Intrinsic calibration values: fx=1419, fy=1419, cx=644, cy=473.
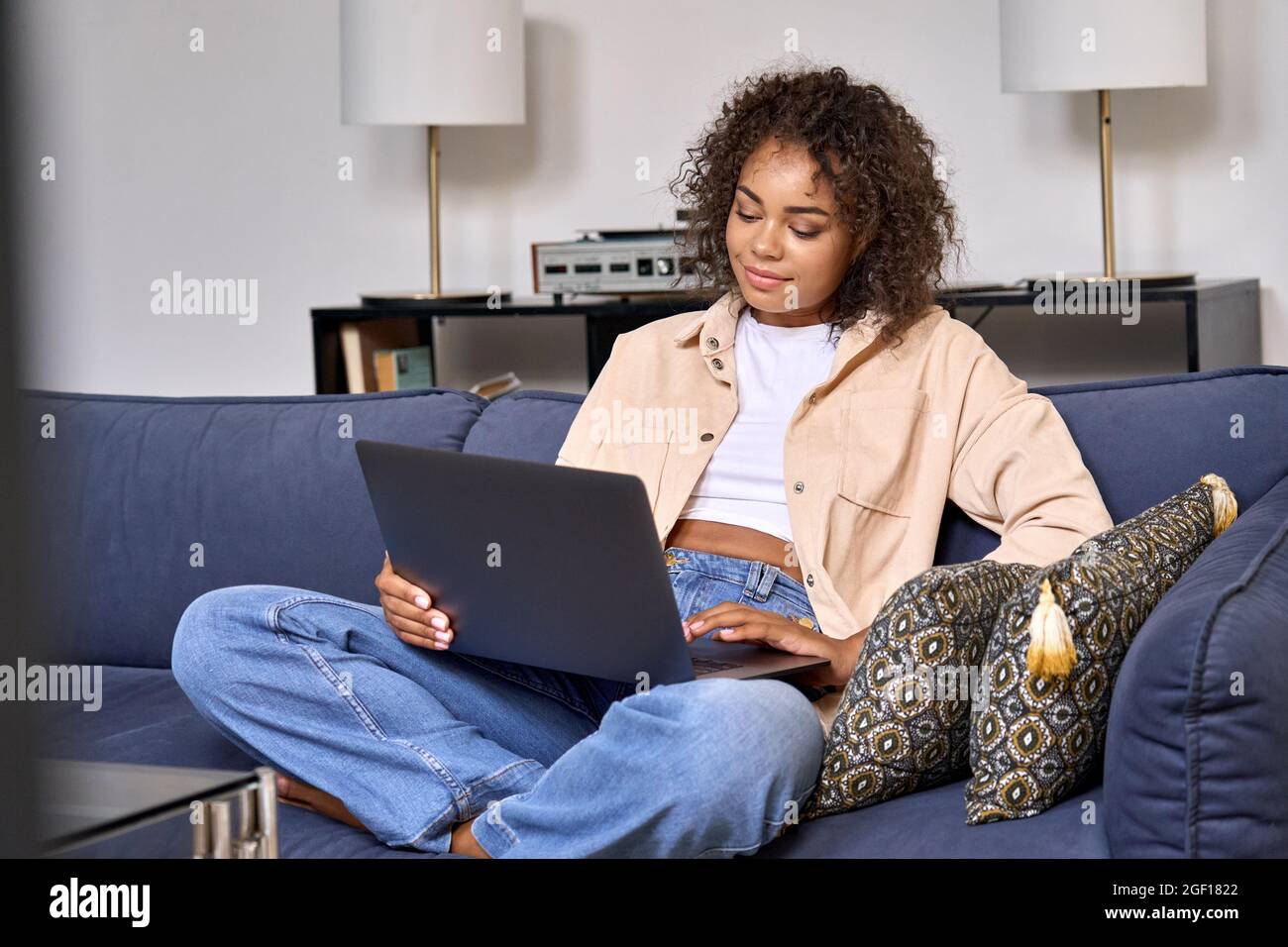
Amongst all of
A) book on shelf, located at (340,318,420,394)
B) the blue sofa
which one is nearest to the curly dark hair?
the blue sofa

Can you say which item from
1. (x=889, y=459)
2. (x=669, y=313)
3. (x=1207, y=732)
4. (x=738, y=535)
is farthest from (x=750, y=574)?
(x=669, y=313)

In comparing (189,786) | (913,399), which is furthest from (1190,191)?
(189,786)

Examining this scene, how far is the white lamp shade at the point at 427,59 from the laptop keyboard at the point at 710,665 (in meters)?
1.77

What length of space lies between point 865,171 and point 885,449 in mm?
331

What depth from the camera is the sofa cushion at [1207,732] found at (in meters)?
0.93

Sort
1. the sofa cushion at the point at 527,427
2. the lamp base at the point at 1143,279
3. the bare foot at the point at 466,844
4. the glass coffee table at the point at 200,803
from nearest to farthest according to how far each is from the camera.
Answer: the glass coffee table at the point at 200,803
the bare foot at the point at 466,844
the sofa cushion at the point at 527,427
the lamp base at the point at 1143,279

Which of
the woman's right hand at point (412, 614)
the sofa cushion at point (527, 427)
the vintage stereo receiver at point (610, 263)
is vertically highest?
the vintage stereo receiver at point (610, 263)

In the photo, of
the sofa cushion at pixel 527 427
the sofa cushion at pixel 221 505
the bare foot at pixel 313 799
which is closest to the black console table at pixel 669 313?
the sofa cushion at pixel 527 427

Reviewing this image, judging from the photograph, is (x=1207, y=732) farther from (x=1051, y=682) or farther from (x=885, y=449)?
(x=885, y=449)

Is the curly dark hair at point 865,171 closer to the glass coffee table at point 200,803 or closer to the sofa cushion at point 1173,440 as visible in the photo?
the sofa cushion at point 1173,440

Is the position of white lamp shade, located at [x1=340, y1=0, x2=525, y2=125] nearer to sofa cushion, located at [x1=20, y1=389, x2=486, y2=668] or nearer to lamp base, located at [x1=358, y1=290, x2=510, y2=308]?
lamp base, located at [x1=358, y1=290, x2=510, y2=308]

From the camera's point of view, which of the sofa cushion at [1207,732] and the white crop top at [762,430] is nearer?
the sofa cushion at [1207,732]
